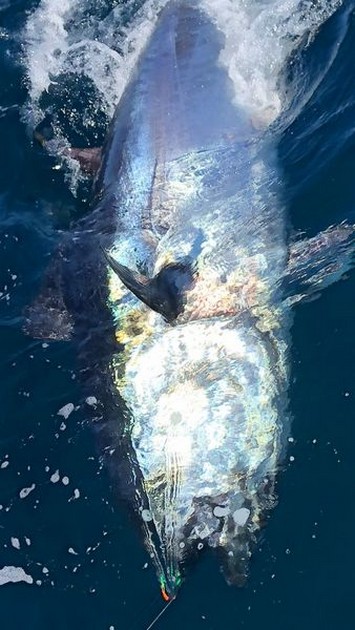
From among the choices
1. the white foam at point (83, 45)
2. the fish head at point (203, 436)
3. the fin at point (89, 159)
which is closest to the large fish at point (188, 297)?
the fish head at point (203, 436)

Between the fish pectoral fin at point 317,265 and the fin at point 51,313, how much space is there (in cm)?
97

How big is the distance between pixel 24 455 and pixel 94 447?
1.32 ft

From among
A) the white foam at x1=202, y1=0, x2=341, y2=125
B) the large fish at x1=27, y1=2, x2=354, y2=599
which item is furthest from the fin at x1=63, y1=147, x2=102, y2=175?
the white foam at x1=202, y1=0, x2=341, y2=125

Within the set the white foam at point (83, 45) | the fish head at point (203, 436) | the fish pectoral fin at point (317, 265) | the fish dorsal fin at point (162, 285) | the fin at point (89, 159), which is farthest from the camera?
the white foam at point (83, 45)

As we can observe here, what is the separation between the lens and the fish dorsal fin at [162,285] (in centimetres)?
323

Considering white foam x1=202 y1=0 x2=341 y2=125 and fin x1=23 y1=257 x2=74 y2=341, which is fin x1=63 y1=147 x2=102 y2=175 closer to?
fin x1=23 y1=257 x2=74 y2=341

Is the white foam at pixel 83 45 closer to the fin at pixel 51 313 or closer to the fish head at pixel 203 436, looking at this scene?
the fin at pixel 51 313

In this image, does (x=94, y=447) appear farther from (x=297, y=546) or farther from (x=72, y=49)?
(x=72, y=49)

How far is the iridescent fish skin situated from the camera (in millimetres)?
3002

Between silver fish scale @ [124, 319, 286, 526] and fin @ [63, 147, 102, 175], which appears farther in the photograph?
fin @ [63, 147, 102, 175]

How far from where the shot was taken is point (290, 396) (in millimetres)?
3350

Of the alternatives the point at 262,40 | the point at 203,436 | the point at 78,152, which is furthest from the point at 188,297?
the point at 262,40

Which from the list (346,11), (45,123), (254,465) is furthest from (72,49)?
(254,465)

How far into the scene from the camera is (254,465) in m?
3.07
